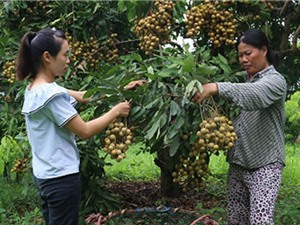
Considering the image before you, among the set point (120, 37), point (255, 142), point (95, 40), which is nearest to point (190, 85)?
point (255, 142)

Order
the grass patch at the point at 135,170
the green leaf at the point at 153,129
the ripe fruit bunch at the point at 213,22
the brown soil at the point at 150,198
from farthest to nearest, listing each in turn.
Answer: the grass patch at the point at 135,170, the brown soil at the point at 150,198, the ripe fruit bunch at the point at 213,22, the green leaf at the point at 153,129

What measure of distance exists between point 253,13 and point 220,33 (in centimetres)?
27

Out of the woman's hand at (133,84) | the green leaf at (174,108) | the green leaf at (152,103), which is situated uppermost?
the woman's hand at (133,84)

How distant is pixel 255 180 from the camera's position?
2031 mm

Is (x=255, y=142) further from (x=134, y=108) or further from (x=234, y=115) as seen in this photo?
(x=134, y=108)

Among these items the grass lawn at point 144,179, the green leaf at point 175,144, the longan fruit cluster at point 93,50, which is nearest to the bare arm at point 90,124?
the green leaf at point 175,144

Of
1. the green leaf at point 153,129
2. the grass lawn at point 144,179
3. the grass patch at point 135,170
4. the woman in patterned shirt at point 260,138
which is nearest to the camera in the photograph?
the green leaf at point 153,129

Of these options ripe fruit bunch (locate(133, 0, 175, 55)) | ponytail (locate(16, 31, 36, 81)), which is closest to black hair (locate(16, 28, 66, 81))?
ponytail (locate(16, 31, 36, 81))

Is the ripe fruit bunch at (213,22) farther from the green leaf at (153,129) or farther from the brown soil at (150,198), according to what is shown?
the brown soil at (150,198)

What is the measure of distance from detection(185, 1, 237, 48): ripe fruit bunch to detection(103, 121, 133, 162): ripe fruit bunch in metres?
0.65

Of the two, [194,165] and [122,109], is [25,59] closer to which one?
[122,109]

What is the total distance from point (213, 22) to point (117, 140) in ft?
2.56

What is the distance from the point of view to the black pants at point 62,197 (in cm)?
168

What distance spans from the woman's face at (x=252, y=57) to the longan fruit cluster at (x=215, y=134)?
1.38 ft
